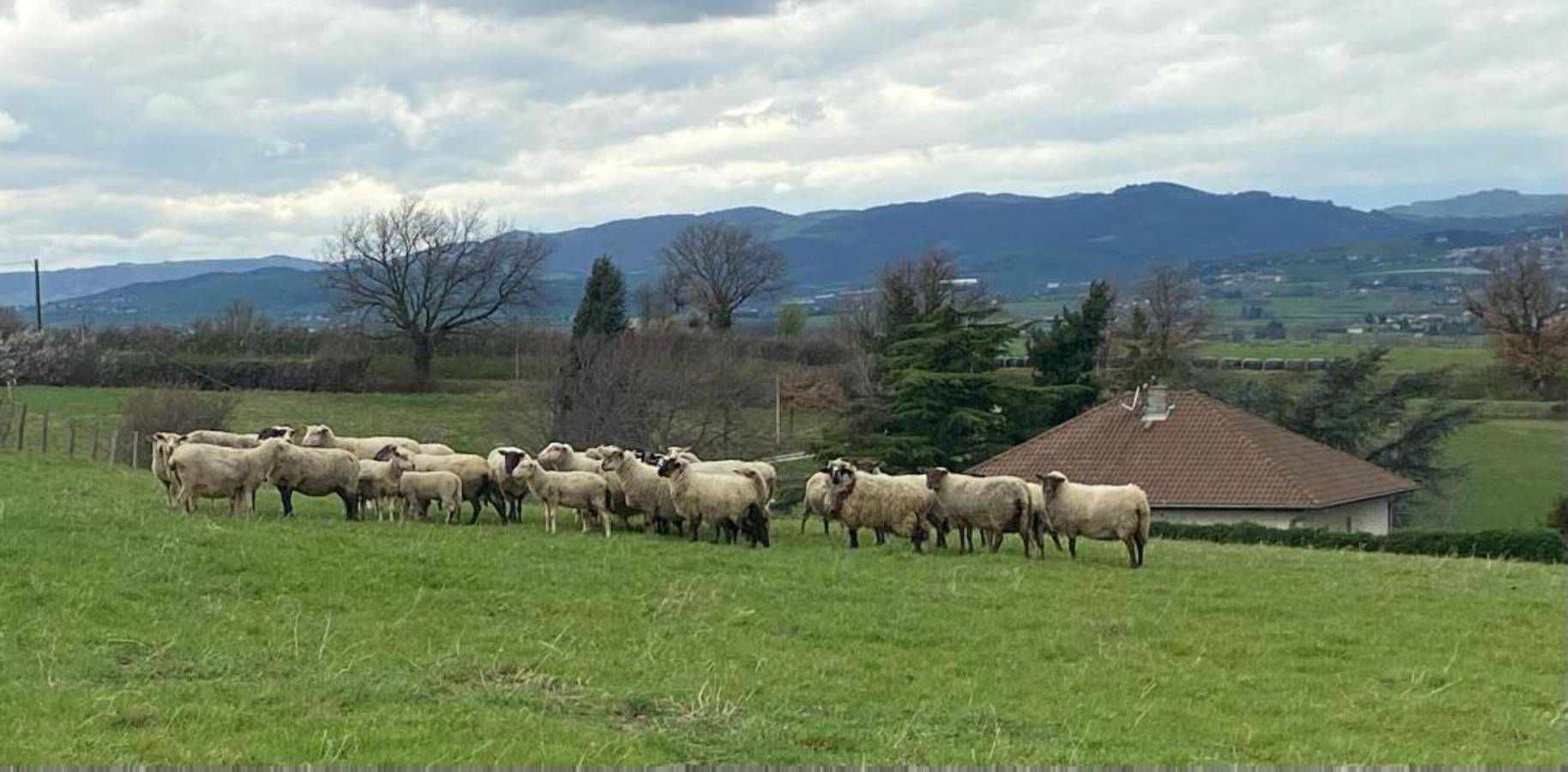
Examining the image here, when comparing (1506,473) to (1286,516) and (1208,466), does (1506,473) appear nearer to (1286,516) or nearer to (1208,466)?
(1208,466)

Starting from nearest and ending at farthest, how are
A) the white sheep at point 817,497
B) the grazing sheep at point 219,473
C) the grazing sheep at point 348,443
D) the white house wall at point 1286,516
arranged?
1. the grazing sheep at point 219,473
2. the white sheep at point 817,497
3. the grazing sheep at point 348,443
4. the white house wall at point 1286,516

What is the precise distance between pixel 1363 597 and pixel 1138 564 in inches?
143

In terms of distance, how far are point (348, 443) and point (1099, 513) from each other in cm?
1441

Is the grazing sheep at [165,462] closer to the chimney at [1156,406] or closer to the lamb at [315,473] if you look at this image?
the lamb at [315,473]

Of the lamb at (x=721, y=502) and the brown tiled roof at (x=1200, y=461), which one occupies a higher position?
the lamb at (x=721, y=502)

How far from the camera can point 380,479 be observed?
25.0 metres

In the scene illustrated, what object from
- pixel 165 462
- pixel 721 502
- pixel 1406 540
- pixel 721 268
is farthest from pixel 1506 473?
pixel 721 268

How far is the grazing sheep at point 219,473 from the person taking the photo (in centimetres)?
2273

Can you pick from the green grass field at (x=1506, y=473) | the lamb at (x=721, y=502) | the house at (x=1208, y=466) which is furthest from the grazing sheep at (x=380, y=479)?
the green grass field at (x=1506, y=473)

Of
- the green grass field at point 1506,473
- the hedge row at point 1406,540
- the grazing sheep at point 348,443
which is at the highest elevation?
the grazing sheep at point 348,443

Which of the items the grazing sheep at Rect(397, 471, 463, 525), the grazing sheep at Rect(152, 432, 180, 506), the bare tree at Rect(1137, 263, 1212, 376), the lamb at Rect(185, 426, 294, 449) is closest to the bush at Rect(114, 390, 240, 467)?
the lamb at Rect(185, 426, 294, 449)

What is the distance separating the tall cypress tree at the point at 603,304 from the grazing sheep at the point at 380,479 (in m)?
63.4

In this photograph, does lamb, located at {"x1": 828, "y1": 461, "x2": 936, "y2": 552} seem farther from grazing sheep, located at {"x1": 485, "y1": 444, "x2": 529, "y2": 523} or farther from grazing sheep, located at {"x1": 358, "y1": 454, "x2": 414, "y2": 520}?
grazing sheep, located at {"x1": 358, "y1": 454, "x2": 414, "y2": 520}

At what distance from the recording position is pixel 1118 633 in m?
16.8
